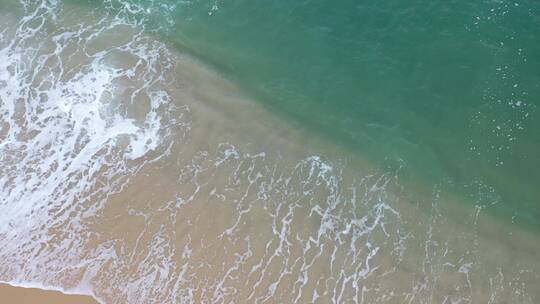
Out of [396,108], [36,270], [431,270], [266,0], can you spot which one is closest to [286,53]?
[266,0]

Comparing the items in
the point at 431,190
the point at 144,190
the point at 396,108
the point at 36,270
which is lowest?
the point at 36,270

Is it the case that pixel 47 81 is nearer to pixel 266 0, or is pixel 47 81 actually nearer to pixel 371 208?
pixel 266 0

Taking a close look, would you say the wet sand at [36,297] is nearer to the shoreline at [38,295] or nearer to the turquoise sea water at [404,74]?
the shoreline at [38,295]

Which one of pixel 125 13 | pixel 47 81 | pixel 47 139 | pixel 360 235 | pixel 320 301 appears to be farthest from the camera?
pixel 125 13

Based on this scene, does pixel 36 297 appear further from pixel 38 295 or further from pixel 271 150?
pixel 271 150

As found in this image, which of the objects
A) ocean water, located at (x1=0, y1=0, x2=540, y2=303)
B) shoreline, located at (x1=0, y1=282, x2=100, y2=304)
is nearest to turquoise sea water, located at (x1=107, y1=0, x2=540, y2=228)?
ocean water, located at (x1=0, y1=0, x2=540, y2=303)

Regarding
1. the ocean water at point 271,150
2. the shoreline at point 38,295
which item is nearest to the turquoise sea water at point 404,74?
the ocean water at point 271,150

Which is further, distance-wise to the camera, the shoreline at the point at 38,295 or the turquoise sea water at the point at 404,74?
the turquoise sea water at the point at 404,74
